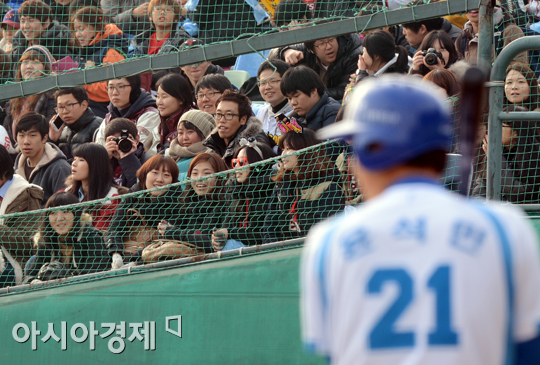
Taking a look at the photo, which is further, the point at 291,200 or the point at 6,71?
the point at 6,71

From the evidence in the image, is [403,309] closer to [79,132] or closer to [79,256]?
[79,256]

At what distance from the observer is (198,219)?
4703mm

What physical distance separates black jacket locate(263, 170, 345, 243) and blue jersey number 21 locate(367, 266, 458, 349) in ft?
8.77

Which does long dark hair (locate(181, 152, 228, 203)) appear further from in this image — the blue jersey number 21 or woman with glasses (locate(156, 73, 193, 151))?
the blue jersey number 21

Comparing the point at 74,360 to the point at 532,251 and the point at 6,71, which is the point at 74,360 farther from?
the point at 6,71

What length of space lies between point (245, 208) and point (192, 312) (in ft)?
2.43

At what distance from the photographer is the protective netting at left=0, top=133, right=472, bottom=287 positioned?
14.3ft

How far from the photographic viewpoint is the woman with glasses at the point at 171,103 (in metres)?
6.77

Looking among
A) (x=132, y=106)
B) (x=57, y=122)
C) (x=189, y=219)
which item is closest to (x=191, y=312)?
(x=189, y=219)

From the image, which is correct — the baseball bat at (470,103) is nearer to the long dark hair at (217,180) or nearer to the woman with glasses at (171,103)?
the long dark hair at (217,180)

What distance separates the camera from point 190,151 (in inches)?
237

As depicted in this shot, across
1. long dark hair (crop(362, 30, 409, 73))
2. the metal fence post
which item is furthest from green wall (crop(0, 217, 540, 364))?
long dark hair (crop(362, 30, 409, 73))

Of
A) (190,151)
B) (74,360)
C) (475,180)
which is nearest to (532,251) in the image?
(475,180)

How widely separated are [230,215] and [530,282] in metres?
3.04
